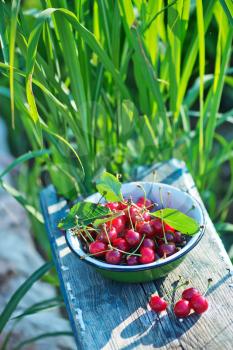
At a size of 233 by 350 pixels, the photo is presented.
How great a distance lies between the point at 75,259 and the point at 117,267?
20 cm

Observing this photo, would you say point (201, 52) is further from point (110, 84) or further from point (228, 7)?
point (110, 84)

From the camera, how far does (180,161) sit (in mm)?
1601

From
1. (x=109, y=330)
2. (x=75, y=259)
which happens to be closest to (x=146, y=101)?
(x=75, y=259)

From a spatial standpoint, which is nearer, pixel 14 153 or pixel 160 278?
pixel 160 278

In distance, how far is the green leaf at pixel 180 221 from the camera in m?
1.13

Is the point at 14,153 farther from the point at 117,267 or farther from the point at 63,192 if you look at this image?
the point at 117,267

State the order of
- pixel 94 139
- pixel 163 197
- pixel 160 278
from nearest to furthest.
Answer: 1. pixel 160 278
2. pixel 163 197
3. pixel 94 139

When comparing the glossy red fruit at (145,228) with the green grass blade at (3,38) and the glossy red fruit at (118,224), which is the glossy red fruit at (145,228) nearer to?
the glossy red fruit at (118,224)

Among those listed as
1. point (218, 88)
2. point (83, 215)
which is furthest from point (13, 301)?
point (218, 88)

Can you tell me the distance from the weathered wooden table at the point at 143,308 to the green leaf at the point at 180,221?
4.9 inches

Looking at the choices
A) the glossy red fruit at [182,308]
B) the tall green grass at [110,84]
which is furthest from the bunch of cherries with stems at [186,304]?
the tall green grass at [110,84]

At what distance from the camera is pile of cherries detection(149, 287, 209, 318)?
1.09 m

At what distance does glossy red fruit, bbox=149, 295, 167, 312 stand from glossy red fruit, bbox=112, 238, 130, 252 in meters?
0.11

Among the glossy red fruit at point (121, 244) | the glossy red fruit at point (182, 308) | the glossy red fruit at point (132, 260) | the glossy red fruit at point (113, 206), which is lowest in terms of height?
the glossy red fruit at point (182, 308)
